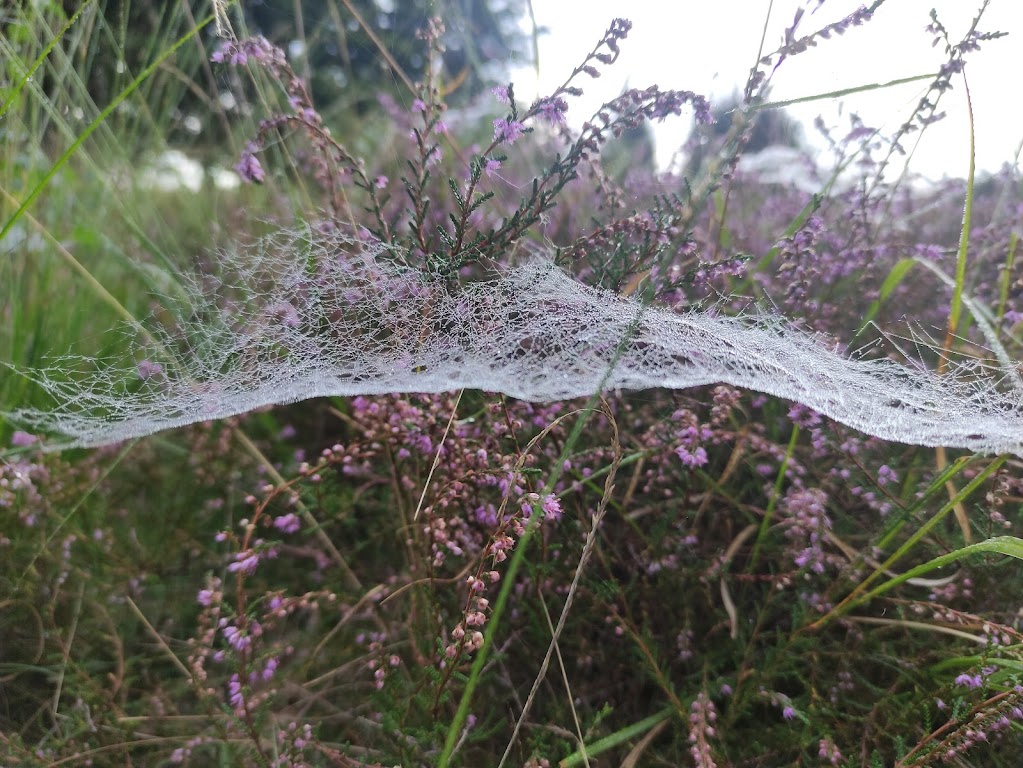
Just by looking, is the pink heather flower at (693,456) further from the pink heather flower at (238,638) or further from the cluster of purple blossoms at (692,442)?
the pink heather flower at (238,638)

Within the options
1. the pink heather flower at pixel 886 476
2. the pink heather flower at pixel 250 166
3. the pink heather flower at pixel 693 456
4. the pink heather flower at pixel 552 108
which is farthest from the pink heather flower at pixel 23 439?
the pink heather flower at pixel 886 476

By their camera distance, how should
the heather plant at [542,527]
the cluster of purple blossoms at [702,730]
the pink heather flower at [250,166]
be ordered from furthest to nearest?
the pink heather flower at [250,166], the heather plant at [542,527], the cluster of purple blossoms at [702,730]

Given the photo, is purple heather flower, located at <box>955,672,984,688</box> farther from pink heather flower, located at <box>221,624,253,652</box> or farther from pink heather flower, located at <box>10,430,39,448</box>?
pink heather flower, located at <box>10,430,39,448</box>

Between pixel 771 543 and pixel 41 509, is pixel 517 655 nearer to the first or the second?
pixel 771 543

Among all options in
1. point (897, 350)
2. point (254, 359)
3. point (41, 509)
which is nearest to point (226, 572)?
point (41, 509)

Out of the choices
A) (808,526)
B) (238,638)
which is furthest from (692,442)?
(238,638)

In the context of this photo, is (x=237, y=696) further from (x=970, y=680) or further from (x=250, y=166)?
(x=970, y=680)

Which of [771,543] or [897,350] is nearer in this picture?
[771,543]

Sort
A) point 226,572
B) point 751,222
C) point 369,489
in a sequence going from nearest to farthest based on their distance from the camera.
A: 1. point 226,572
2. point 369,489
3. point 751,222
